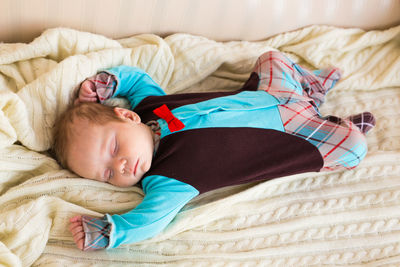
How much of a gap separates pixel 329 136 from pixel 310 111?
0.11 meters

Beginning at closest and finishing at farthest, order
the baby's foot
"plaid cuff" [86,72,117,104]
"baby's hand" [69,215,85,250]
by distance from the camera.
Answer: "baby's hand" [69,215,85,250], "plaid cuff" [86,72,117,104], the baby's foot

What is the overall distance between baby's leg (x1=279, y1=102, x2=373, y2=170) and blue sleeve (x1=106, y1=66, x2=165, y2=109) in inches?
16.3

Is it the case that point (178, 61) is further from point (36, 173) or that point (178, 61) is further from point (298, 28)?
point (36, 173)

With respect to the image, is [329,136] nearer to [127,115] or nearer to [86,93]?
[127,115]

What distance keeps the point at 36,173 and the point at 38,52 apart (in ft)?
1.21

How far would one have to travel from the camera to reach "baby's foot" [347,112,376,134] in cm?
136

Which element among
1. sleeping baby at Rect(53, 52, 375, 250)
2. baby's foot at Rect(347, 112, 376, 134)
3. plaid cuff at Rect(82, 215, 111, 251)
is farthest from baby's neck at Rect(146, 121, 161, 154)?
baby's foot at Rect(347, 112, 376, 134)

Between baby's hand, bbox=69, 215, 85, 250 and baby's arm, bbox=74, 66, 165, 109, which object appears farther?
baby's arm, bbox=74, 66, 165, 109

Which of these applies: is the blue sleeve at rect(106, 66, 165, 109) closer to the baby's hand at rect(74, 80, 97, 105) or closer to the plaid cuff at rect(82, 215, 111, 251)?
the baby's hand at rect(74, 80, 97, 105)

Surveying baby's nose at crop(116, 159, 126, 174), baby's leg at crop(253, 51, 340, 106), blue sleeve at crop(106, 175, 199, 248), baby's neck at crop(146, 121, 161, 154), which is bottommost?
blue sleeve at crop(106, 175, 199, 248)

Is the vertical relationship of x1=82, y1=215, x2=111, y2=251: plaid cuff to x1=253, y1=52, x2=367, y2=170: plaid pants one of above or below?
below

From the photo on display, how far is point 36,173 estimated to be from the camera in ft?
3.92

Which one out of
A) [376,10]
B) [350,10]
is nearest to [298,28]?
[350,10]

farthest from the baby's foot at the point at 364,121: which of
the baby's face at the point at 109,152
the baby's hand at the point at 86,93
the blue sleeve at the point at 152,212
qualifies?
the baby's hand at the point at 86,93
